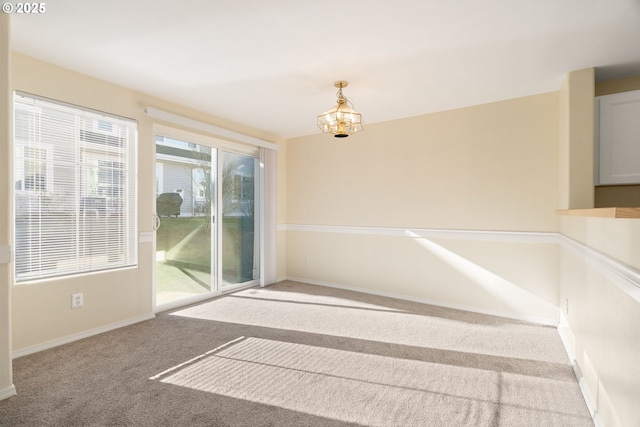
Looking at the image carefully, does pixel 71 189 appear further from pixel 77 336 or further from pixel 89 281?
pixel 77 336

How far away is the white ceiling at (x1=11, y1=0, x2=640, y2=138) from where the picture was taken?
2.01 metres

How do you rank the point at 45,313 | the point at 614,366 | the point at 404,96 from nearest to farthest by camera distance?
the point at 614,366 → the point at 45,313 → the point at 404,96

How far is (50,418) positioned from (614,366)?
9.94 feet

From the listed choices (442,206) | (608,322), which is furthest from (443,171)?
(608,322)

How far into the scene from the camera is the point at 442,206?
4078 millimetres

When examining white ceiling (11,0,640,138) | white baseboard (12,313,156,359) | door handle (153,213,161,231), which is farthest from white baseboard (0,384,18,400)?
white ceiling (11,0,640,138)

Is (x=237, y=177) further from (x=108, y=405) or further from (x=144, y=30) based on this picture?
(x=108, y=405)

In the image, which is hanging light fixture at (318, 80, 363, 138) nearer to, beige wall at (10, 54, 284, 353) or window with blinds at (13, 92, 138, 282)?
beige wall at (10, 54, 284, 353)

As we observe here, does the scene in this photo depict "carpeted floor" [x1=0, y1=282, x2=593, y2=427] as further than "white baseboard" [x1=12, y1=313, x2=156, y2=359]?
No

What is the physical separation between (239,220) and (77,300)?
2.31 metres

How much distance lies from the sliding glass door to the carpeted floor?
71cm

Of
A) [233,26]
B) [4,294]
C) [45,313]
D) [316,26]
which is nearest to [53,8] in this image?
[233,26]

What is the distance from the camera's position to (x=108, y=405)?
6.44ft

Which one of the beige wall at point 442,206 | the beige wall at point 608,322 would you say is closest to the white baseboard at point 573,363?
the beige wall at point 608,322
